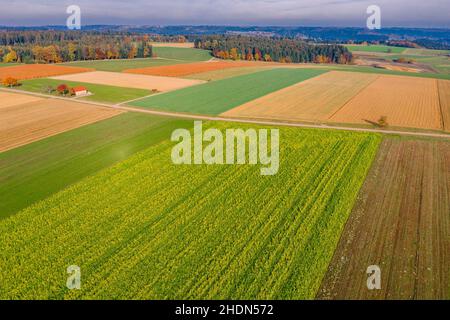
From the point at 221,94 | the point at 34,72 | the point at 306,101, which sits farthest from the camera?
the point at 34,72

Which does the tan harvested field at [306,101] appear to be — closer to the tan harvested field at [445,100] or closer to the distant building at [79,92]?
the tan harvested field at [445,100]

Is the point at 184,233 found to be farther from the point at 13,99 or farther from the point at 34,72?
the point at 34,72

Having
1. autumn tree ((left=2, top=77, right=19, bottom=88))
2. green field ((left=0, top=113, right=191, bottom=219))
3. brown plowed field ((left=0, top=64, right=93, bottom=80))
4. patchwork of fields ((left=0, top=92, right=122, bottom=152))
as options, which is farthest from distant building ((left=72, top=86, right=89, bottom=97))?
brown plowed field ((left=0, top=64, right=93, bottom=80))

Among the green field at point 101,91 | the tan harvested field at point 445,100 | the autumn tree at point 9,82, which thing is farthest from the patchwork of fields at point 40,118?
the tan harvested field at point 445,100

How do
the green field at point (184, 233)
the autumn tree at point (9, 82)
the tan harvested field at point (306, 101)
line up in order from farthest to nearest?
1. the autumn tree at point (9, 82)
2. the tan harvested field at point (306, 101)
3. the green field at point (184, 233)

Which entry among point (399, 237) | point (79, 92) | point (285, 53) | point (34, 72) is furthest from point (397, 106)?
point (285, 53)

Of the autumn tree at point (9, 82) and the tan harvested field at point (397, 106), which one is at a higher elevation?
the autumn tree at point (9, 82)
